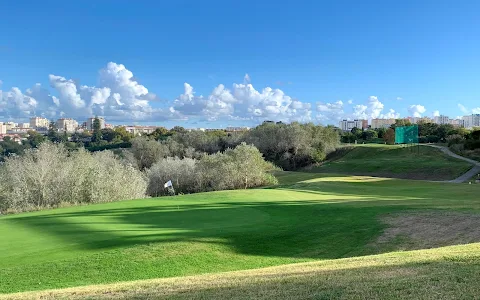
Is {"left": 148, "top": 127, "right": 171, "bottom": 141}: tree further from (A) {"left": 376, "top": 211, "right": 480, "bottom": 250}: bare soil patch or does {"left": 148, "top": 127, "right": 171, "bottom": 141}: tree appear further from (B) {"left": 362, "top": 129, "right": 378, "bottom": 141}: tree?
(A) {"left": 376, "top": 211, "right": 480, "bottom": 250}: bare soil patch

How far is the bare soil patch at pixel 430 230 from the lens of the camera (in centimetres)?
1405

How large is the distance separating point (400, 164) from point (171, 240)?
58.6 meters

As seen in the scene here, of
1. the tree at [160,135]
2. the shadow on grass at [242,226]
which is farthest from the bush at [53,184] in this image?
the tree at [160,135]

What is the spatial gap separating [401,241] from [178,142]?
3292 inches

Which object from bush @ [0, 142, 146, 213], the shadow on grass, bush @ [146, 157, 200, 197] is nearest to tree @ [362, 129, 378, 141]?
bush @ [146, 157, 200, 197]

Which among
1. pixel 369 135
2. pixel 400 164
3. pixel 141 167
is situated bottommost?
pixel 141 167

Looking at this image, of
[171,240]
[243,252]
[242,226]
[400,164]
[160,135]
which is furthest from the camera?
[160,135]

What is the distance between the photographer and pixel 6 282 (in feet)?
37.7

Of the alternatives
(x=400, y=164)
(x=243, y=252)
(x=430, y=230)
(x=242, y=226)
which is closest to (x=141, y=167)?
(x=400, y=164)

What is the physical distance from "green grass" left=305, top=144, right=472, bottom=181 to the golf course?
136 feet

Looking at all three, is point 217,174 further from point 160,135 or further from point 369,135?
point 369,135

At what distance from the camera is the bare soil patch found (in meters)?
14.0

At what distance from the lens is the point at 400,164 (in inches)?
2608

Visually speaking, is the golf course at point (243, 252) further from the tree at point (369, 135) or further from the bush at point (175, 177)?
the tree at point (369, 135)
